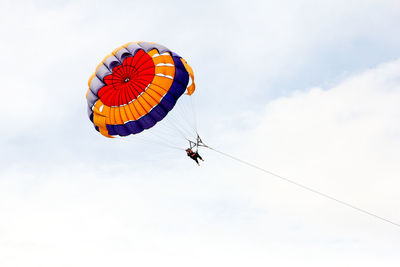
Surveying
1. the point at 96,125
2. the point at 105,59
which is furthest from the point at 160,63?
the point at 96,125

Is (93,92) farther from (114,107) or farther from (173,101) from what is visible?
(173,101)

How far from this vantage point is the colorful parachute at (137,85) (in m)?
24.6

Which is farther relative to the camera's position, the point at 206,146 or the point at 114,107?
the point at 114,107

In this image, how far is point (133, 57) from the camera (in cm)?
2459

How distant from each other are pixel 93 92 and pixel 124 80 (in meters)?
2.00

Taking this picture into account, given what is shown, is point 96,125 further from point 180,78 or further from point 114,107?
point 180,78

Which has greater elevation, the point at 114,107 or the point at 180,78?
the point at 180,78

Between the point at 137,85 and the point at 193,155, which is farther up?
the point at 137,85

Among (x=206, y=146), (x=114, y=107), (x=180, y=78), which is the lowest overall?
(x=206, y=146)

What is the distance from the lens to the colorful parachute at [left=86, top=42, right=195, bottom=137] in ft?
80.6

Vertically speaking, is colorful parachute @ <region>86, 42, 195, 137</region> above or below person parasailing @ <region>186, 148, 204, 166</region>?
above

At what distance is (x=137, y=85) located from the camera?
81.0 ft

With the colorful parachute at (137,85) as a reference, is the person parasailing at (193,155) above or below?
below

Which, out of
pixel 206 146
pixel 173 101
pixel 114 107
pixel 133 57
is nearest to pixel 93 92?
pixel 114 107
